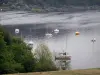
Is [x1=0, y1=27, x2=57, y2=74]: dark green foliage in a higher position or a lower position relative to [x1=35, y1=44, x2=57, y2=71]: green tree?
higher

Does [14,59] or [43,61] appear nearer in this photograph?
[14,59]

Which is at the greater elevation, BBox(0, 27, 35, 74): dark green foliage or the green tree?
BBox(0, 27, 35, 74): dark green foliage

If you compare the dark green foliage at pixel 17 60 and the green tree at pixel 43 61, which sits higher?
the dark green foliage at pixel 17 60

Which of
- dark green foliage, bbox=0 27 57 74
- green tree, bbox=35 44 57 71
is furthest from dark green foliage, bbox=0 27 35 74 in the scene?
green tree, bbox=35 44 57 71

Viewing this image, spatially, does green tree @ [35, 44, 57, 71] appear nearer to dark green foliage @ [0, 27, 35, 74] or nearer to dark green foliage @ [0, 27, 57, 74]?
dark green foliage @ [0, 27, 57, 74]

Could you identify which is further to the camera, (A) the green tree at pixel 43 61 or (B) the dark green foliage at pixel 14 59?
(A) the green tree at pixel 43 61

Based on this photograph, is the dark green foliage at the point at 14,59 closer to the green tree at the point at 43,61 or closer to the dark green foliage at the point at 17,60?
the dark green foliage at the point at 17,60

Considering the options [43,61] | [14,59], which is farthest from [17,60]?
[43,61]

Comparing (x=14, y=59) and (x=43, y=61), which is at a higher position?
(x=14, y=59)

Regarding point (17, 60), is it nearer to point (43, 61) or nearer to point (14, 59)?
point (14, 59)

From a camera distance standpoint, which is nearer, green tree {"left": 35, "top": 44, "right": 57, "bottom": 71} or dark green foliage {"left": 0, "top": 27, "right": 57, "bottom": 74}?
dark green foliage {"left": 0, "top": 27, "right": 57, "bottom": 74}

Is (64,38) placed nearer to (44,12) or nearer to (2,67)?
(2,67)

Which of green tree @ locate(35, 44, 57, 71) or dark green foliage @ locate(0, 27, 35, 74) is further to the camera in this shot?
green tree @ locate(35, 44, 57, 71)

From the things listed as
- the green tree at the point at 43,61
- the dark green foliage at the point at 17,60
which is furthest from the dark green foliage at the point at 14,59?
the green tree at the point at 43,61
